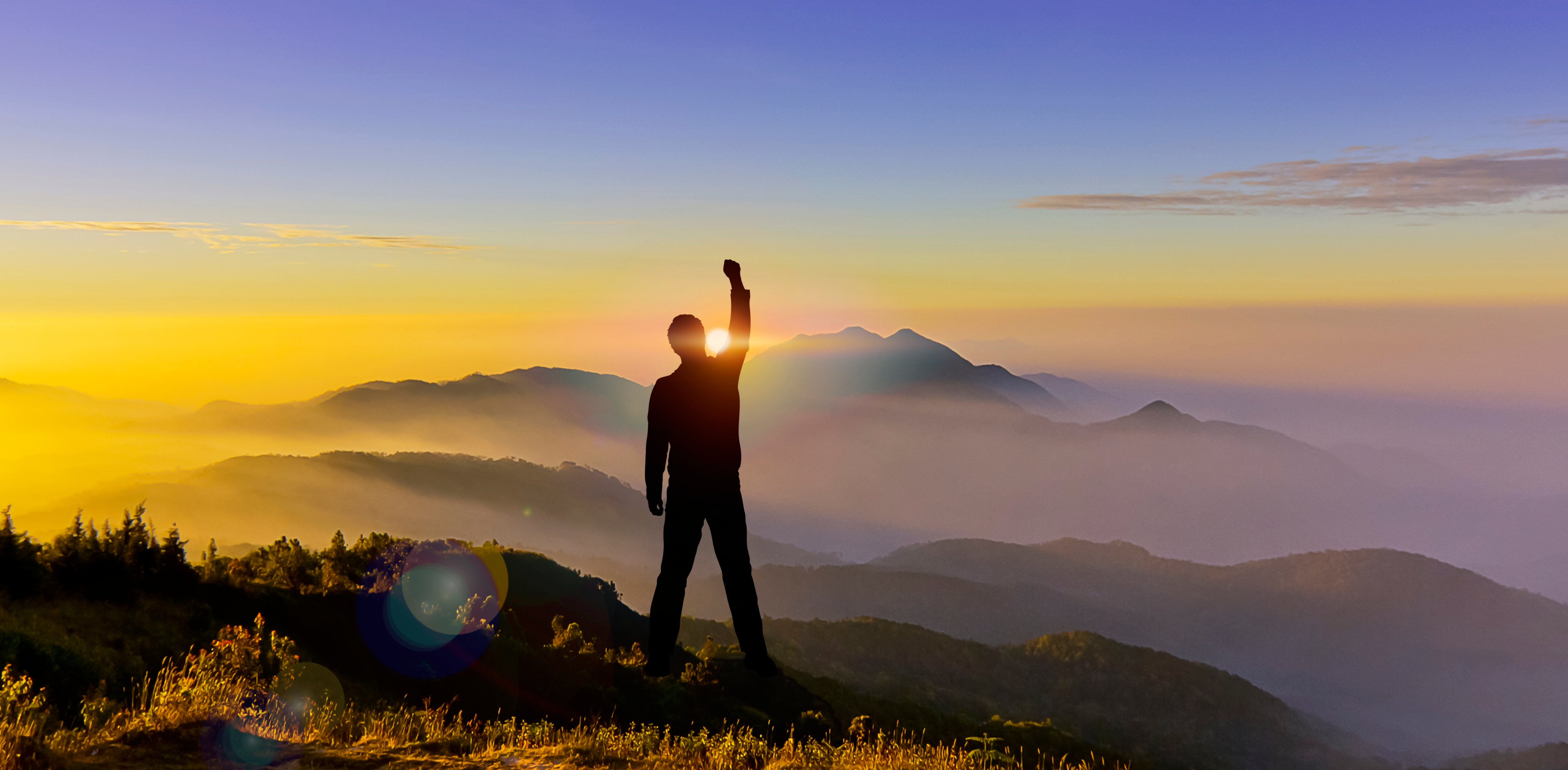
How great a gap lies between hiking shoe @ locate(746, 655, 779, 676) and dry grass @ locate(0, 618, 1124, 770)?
262 centimetres

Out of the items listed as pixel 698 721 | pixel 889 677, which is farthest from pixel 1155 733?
pixel 698 721

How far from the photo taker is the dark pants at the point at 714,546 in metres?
10.9

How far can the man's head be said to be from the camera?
424 inches

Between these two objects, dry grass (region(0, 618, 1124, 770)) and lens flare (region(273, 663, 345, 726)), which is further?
lens flare (region(273, 663, 345, 726))

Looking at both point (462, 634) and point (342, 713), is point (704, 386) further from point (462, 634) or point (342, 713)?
point (462, 634)

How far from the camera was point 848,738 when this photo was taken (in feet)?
36.6

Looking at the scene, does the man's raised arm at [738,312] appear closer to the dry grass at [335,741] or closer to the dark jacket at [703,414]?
the dark jacket at [703,414]

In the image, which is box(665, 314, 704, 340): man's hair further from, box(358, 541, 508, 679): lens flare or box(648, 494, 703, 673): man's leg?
box(358, 541, 508, 679): lens flare

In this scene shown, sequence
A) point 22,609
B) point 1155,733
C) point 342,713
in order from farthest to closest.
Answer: point 1155,733
point 22,609
point 342,713

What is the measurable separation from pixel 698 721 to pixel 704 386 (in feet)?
17.7

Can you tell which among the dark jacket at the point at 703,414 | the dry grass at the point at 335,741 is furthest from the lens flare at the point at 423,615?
the dark jacket at the point at 703,414

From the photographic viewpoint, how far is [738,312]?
35.7ft

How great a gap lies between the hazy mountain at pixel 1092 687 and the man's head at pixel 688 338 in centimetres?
8752

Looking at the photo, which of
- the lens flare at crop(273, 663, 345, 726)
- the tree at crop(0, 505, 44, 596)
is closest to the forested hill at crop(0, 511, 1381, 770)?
the tree at crop(0, 505, 44, 596)
